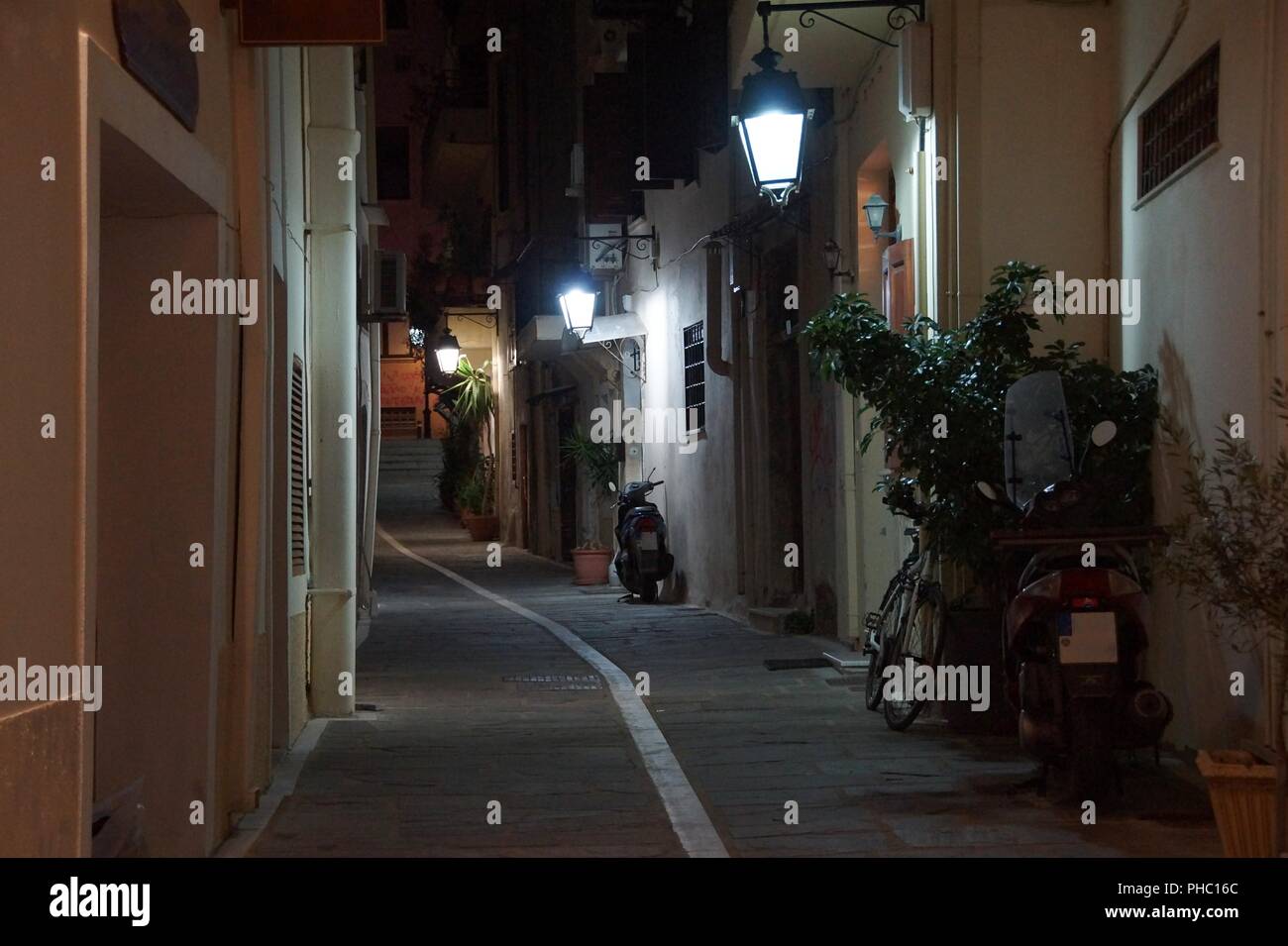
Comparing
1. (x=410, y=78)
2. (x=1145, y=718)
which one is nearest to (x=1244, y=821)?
(x=1145, y=718)

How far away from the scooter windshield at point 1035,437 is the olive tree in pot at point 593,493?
51.9ft

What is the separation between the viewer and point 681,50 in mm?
17906

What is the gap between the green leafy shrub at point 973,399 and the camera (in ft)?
28.4

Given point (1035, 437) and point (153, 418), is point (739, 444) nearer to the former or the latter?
point (1035, 437)

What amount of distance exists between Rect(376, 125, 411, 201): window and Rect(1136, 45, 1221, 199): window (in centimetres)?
3662

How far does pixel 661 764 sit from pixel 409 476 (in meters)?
36.6

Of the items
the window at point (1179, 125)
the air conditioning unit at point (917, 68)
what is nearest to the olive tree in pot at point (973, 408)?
the window at point (1179, 125)

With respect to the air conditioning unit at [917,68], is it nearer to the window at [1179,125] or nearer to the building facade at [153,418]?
the window at [1179,125]

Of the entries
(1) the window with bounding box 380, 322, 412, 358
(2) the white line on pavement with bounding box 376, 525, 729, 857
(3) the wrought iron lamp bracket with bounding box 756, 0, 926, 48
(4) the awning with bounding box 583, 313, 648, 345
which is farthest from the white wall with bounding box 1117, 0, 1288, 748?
(1) the window with bounding box 380, 322, 412, 358

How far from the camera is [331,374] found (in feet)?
35.1

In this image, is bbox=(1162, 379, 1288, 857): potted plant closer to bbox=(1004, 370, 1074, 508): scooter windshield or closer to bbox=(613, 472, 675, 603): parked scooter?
bbox=(1004, 370, 1074, 508): scooter windshield

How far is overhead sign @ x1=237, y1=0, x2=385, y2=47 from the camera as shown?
6895 mm

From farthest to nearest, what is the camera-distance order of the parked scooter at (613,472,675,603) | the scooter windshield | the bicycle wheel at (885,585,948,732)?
the parked scooter at (613,472,675,603) → the bicycle wheel at (885,585,948,732) → the scooter windshield
